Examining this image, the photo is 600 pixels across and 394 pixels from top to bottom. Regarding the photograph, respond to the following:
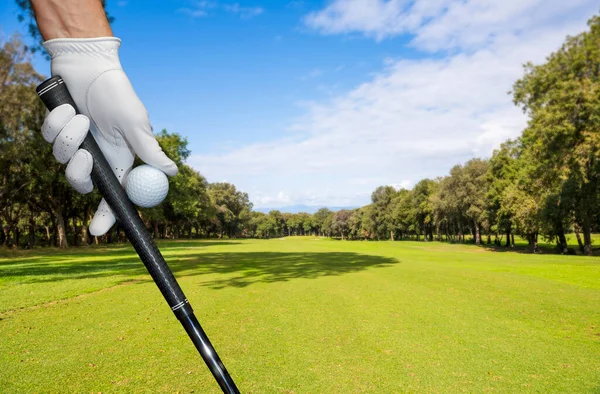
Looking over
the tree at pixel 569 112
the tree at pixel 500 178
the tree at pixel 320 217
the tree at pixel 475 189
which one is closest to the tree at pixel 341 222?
the tree at pixel 320 217

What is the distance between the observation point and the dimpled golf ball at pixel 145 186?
4.43ft

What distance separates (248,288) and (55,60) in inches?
550

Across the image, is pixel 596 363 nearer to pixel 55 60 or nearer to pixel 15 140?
pixel 55 60

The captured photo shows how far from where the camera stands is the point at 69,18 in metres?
1.32

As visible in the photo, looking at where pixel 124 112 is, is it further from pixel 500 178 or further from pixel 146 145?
pixel 500 178

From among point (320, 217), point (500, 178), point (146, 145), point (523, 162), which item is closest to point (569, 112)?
point (523, 162)

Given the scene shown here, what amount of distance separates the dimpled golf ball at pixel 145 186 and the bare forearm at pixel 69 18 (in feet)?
1.82

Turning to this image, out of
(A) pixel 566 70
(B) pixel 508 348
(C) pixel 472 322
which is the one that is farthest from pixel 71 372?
(A) pixel 566 70

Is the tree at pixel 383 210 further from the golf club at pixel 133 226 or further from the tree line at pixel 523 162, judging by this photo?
the golf club at pixel 133 226

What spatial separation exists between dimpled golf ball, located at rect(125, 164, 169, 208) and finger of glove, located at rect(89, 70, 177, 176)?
58 millimetres

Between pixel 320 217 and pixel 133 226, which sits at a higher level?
pixel 320 217

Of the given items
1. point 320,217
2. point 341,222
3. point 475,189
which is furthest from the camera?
point 320,217

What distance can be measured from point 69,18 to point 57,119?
0.39 metres

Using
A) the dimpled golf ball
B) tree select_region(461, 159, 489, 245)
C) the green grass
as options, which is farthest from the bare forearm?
tree select_region(461, 159, 489, 245)
